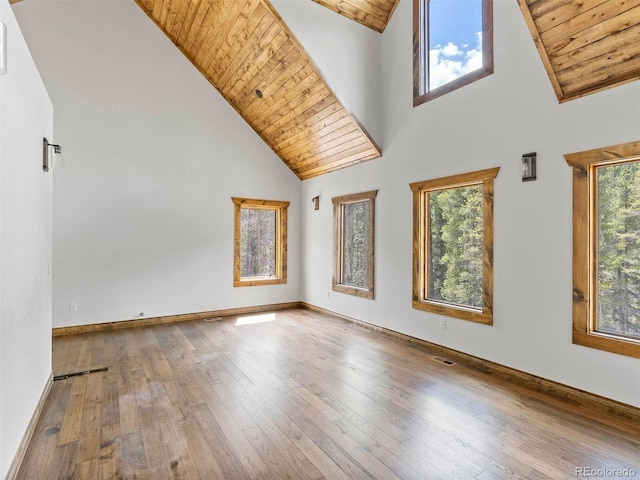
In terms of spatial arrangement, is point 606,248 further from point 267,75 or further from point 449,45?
point 267,75

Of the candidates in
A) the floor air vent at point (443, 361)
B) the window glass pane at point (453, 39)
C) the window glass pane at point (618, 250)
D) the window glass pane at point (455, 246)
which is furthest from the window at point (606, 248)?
the window glass pane at point (453, 39)

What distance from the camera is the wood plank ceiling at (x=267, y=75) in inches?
174

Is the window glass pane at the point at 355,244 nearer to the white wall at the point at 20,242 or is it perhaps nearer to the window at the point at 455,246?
the window at the point at 455,246

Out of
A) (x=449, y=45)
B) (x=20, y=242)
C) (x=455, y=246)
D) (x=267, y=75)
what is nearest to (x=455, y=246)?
(x=455, y=246)

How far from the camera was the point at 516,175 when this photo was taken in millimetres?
3385

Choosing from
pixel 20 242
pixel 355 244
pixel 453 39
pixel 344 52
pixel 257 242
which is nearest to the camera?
pixel 20 242

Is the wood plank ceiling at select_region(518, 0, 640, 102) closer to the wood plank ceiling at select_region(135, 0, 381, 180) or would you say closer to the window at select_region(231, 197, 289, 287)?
the wood plank ceiling at select_region(135, 0, 381, 180)

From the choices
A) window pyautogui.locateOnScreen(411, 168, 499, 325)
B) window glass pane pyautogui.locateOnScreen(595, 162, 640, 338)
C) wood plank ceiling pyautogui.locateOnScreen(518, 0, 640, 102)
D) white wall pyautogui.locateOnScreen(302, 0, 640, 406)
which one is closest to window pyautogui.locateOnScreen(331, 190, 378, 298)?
white wall pyautogui.locateOnScreen(302, 0, 640, 406)

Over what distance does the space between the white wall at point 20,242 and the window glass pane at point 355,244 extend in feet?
13.3

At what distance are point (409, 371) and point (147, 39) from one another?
20.8ft

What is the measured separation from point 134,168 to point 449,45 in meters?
4.87

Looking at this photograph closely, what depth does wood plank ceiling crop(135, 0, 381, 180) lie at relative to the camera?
14.5 feet

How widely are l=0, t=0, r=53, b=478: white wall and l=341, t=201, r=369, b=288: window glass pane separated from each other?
4.06 metres

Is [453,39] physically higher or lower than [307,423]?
higher
